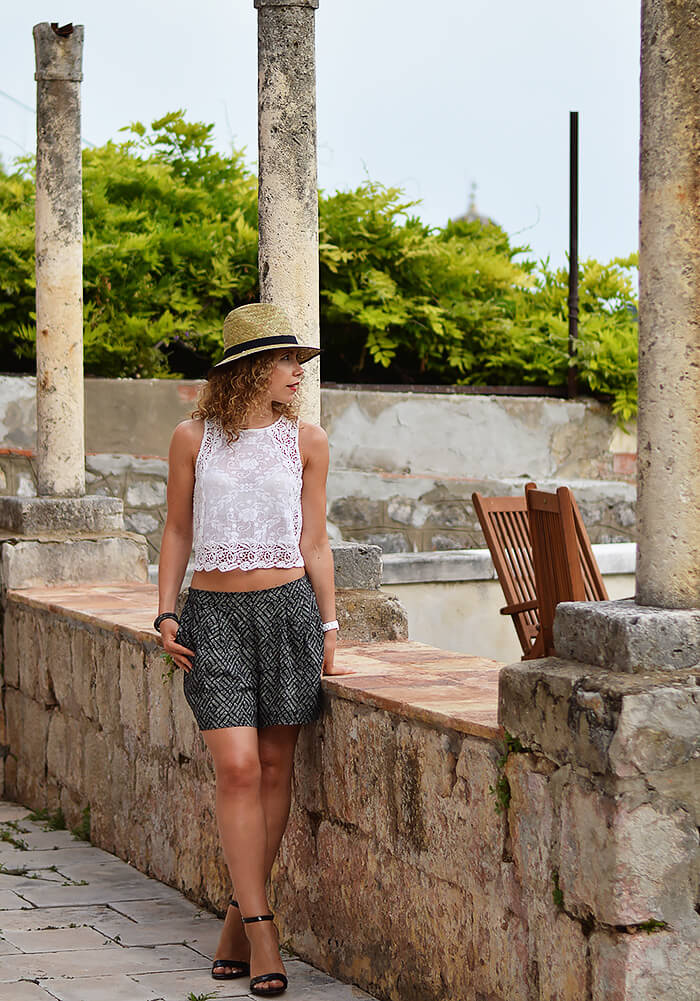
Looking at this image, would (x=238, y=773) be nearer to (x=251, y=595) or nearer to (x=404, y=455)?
(x=251, y=595)

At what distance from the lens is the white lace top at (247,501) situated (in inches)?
130

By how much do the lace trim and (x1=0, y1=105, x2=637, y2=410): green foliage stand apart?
17.9ft

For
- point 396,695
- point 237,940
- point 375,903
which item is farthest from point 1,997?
point 396,695

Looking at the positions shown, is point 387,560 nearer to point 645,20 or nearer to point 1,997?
point 1,997

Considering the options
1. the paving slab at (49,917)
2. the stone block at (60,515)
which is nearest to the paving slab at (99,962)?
the paving slab at (49,917)

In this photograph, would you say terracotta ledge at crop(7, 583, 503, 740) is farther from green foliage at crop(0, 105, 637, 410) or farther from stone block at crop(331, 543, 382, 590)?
green foliage at crop(0, 105, 637, 410)

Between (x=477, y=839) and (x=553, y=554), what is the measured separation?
1283 millimetres

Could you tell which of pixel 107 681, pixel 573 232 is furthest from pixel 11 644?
pixel 573 232

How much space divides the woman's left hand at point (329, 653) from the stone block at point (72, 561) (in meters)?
2.42

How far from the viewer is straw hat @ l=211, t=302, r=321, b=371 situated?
133 inches

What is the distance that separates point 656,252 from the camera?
2.73 m

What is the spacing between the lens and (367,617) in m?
4.23

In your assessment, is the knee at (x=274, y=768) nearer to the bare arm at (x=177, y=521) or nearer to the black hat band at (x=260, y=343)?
the bare arm at (x=177, y=521)

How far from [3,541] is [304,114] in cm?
223
